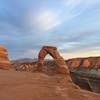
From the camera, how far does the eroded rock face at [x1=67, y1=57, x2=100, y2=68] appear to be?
8686cm

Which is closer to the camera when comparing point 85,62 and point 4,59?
point 4,59

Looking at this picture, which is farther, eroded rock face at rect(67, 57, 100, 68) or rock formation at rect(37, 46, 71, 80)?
eroded rock face at rect(67, 57, 100, 68)

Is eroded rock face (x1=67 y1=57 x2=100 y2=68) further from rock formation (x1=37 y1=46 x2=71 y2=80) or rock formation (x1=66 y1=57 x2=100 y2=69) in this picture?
rock formation (x1=37 y1=46 x2=71 y2=80)

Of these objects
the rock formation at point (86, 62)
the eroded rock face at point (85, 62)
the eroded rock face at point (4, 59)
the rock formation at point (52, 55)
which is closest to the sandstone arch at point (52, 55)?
the rock formation at point (52, 55)

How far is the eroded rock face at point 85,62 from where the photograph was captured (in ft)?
285

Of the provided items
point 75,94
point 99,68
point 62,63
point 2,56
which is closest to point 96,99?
point 75,94

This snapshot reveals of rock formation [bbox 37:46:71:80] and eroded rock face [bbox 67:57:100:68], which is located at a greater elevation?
eroded rock face [bbox 67:57:100:68]

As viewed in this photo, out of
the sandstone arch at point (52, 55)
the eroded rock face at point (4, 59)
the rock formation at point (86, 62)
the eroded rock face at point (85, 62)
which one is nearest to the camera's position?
the eroded rock face at point (4, 59)

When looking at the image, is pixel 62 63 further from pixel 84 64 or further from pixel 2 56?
pixel 84 64

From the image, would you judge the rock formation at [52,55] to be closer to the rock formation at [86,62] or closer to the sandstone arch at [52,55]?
the sandstone arch at [52,55]

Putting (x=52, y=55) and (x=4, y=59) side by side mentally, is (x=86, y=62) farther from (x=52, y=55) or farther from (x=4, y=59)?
(x=4, y=59)

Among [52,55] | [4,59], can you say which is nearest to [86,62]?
[52,55]

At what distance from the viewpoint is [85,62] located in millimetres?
94062

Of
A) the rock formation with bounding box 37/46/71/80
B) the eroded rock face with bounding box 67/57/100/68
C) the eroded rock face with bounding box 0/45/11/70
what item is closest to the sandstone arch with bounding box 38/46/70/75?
the rock formation with bounding box 37/46/71/80
